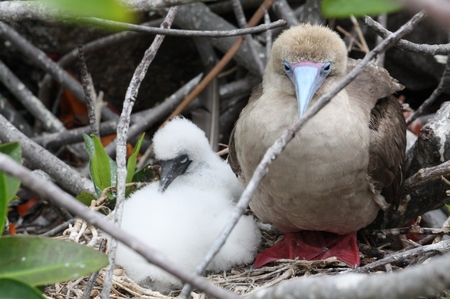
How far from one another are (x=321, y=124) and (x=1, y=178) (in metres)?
1.35

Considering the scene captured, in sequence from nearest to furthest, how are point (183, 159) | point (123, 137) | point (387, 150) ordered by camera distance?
point (123, 137)
point (387, 150)
point (183, 159)

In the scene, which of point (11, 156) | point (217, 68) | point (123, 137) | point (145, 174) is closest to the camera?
point (11, 156)

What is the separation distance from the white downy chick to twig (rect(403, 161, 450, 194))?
2.64 feet

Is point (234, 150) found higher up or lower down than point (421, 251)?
higher up

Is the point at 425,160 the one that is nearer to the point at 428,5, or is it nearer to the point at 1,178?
the point at 1,178

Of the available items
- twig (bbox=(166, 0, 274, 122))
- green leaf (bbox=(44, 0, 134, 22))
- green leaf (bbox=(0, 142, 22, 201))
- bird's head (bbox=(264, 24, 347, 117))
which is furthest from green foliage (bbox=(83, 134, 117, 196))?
green leaf (bbox=(44, 0, 134, 22))

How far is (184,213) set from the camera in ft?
9.92

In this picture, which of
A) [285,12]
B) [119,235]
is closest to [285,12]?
[285,12]

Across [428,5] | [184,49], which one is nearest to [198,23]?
[184,49]

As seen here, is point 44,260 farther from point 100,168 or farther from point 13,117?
point 13,117

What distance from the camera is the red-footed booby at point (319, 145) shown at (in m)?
2.67

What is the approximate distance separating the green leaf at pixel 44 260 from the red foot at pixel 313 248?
54.6 inches

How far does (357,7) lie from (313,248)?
256 centimetres

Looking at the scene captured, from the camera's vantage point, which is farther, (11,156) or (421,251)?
(421,251)
